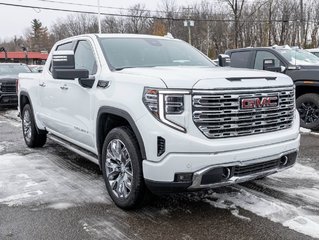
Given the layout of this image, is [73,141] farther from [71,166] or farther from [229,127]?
[229,127]

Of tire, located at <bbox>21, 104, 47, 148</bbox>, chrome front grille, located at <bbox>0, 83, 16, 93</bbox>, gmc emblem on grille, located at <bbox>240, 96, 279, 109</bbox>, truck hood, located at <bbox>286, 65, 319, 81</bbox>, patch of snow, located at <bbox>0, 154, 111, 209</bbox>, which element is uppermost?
truck hood, located at <bbox>286, 65, 319, 81</bbox>

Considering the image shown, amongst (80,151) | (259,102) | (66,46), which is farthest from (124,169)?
(66,46)

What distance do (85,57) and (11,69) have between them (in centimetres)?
1178

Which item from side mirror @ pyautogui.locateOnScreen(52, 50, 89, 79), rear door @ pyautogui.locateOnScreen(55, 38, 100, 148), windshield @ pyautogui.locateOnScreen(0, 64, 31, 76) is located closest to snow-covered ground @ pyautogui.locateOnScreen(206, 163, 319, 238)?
rear door @ pyautogui.locateOnScreen(55, 38, 100, 148)

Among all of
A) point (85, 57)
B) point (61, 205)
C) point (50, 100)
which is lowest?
point (61, 205)

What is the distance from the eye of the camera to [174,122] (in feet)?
11.8

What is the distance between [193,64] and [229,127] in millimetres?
1794

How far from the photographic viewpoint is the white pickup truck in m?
3.60

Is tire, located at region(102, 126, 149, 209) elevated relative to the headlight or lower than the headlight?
lower

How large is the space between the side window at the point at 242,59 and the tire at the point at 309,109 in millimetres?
1578

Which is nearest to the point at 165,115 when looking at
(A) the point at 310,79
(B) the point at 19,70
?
(A) the point at 310,79

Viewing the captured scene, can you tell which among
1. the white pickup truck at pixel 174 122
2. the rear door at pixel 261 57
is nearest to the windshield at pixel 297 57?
the rear door at pixel 261 57

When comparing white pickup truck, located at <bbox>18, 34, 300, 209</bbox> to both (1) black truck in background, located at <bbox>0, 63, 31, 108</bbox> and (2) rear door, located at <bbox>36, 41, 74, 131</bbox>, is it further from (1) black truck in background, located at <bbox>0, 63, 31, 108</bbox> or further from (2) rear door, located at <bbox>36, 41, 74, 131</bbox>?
(1) black truck in background, located at <bbox>0, 63, 31, 108</bbox>

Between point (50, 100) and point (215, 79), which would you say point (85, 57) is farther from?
point (215, 79)
